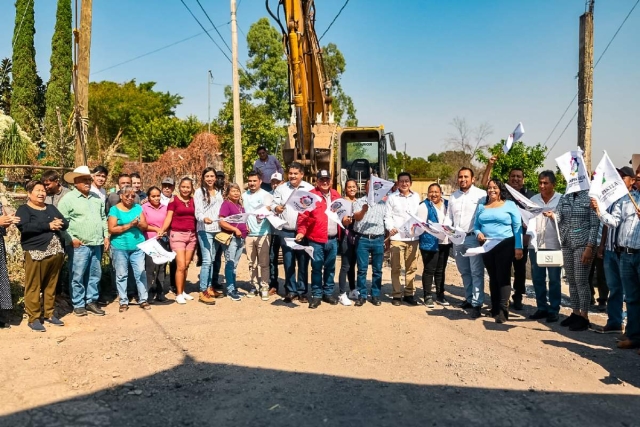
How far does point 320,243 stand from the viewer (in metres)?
7.34

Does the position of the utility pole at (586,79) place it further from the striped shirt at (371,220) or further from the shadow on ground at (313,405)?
the shadow on ground at (313,405)

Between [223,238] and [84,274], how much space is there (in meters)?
1.98

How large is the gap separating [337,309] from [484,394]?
316cm

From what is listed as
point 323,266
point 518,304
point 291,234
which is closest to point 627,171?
point 518,304

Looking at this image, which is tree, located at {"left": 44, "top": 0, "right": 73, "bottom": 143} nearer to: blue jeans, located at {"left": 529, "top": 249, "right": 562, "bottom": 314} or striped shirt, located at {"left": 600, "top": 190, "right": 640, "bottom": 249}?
blue jeans, located at {"left": 529, "top": 249, "right": 562, "bottom": 314}

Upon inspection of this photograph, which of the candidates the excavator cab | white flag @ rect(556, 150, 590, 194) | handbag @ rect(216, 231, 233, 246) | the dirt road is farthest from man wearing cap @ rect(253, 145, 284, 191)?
white flag @ rect(556, 150, 590, 194)

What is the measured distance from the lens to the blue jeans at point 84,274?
22.0 feet

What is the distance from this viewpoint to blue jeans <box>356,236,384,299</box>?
24.3 feet

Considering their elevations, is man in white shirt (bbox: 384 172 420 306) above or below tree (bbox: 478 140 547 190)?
below

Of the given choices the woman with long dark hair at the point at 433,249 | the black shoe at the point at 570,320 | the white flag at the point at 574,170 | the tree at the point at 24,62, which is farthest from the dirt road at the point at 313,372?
the tree at the point at 24,62

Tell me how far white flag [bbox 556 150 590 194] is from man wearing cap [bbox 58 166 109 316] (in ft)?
20.0

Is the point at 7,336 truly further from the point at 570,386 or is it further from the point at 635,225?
the point at 635,225

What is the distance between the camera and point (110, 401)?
13.5ft

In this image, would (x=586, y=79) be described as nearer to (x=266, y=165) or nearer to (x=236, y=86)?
(x=266, y=165)
